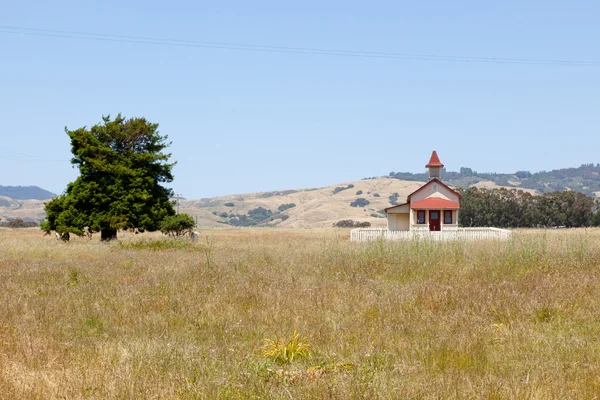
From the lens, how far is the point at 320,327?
353 inches

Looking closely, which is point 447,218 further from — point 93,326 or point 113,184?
point 93,326

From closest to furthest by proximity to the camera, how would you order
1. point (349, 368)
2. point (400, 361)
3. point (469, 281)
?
point (349, 368) → point (400, 361) → point (469, 281)

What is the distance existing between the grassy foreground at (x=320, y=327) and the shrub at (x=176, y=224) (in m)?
19.1

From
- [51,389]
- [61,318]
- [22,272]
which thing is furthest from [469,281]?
[22,272]

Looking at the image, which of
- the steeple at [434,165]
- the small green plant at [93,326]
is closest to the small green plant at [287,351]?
the small green plant at [93,326]

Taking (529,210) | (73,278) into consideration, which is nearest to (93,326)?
(73,278)

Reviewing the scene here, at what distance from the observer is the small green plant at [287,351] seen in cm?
736

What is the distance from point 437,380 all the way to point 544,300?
5184mm

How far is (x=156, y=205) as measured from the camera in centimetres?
3744

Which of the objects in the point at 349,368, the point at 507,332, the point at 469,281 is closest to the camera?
the point at 349,368

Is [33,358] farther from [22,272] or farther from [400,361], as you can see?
[22,272]

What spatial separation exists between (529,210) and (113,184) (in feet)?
249

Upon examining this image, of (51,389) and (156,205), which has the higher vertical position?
(156,205)

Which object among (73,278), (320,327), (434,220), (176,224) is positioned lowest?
(320,327)
